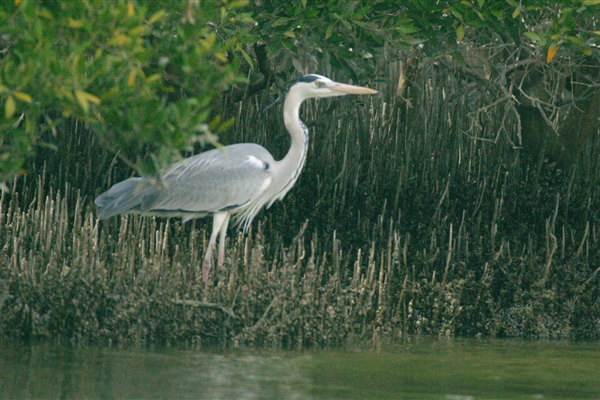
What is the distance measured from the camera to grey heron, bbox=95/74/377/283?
7.85 metres

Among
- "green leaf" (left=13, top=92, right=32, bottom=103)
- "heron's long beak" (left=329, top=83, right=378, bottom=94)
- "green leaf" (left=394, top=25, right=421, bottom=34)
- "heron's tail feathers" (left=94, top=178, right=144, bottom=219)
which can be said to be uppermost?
"green leaf" (left=394, top=25, right=421, bottom=34)

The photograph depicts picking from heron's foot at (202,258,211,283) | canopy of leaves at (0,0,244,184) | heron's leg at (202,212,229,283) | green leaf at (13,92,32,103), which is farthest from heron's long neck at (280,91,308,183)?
green leaf at (13,92,32,103)

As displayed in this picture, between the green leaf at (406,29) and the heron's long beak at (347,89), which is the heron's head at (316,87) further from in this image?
the green leaf at (406,29)

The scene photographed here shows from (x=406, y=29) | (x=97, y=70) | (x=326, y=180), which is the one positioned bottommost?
(x=326, y=180)

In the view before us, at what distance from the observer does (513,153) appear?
31.3 ft

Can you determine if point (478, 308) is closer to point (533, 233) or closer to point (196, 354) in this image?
point (533, 233)

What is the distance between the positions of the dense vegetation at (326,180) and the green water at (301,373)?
0.38 meters

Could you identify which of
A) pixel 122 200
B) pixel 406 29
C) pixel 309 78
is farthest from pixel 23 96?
pixel 309 78

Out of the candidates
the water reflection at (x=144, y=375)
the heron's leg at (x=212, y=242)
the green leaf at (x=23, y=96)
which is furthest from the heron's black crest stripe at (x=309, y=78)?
the green leaf at (x=23, y=96)

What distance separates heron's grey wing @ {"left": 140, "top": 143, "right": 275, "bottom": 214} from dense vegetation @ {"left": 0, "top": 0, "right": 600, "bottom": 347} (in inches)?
10.2

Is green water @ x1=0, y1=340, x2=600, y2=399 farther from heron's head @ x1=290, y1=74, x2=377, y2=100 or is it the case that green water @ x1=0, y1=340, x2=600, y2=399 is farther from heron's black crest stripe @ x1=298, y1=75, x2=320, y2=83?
heron's black crest stripe @ x1=298, y1=75, x2=320, y2=83

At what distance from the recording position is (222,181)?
7.96m

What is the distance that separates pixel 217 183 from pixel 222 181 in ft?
0.14

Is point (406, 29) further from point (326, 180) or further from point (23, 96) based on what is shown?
point (23, 96)
